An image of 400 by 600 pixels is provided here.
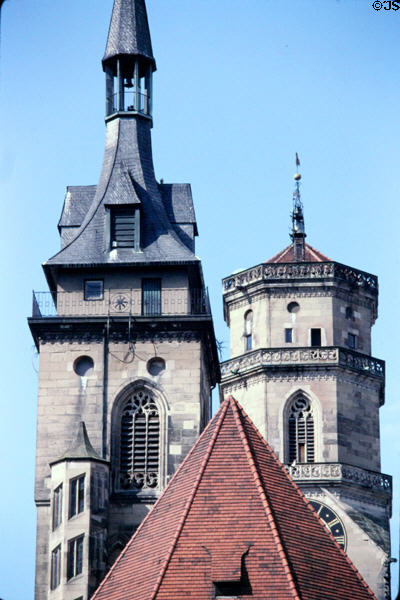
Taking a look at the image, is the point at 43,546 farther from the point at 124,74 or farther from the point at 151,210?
the point at 124,74

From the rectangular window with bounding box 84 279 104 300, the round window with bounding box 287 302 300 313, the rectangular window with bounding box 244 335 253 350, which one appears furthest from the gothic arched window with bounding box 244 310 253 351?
the rectangular window with bounding box 84 279 104 300

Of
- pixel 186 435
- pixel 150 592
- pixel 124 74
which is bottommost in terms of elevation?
pixel 150 592

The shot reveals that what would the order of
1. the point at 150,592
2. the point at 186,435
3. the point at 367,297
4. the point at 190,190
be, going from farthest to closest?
the point at 367,297
the point at 190,190
the point at 186,435
the point at 150,592

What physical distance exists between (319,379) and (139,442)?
739 inches

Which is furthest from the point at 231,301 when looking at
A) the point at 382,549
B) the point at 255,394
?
the point at 382,549

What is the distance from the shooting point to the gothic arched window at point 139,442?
5838 cm

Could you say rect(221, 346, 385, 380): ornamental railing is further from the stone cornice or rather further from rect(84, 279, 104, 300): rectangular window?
rect(84, 279, 104, 300): rectangular window

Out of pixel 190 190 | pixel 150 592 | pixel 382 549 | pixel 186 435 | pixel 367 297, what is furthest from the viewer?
pixel 367 297

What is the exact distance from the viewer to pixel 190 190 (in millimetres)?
63781

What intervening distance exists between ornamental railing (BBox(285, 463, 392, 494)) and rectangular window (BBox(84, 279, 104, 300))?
1538 cm

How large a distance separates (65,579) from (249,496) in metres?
11.2

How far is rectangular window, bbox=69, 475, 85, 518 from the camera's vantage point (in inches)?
2189

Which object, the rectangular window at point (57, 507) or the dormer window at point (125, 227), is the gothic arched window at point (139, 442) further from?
the dormer window at point (125, 227)

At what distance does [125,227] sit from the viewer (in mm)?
61781
